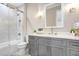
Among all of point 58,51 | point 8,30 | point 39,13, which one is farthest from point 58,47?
point 8,30

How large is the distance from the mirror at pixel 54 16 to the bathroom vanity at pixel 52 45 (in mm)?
193

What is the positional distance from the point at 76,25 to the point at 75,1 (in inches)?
14.6

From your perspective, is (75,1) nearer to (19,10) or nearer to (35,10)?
(35,10)

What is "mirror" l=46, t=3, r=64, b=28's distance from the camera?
204 cm

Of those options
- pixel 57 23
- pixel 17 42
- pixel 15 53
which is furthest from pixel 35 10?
pixel 15 53

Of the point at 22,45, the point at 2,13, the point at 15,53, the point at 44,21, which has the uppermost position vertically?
the point at 2,13

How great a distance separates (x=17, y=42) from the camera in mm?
2082

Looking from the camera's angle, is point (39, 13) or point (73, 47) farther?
point (39, 13)

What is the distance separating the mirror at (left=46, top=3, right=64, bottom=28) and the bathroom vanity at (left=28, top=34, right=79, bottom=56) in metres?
0.19

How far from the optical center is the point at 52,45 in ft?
6.74

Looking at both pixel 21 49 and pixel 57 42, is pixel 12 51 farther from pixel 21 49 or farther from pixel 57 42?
pixel 57 42

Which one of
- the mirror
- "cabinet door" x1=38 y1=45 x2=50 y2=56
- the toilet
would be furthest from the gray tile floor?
the mirror

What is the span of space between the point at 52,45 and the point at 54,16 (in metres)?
0.47

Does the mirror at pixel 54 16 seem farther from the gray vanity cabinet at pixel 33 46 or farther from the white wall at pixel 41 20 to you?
the gray vanity cabinet at pixel 33 46
